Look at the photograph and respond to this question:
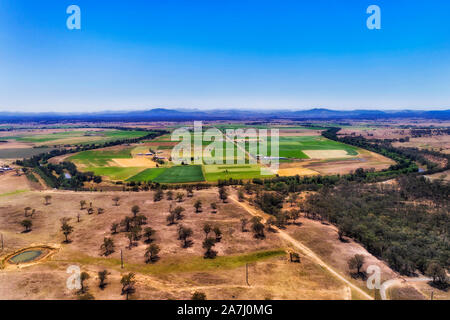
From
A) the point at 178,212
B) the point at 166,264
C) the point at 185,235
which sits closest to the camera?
the point at 166,264

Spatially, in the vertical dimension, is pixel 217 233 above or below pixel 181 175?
below

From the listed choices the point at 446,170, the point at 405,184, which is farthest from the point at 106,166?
the point at 446,170

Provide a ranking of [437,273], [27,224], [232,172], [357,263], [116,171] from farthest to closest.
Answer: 1. [116,171]
2. [232,172]
3. [27,224]
4. [357,263]
5. [437,273]

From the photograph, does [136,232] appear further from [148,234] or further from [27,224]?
[27,224]

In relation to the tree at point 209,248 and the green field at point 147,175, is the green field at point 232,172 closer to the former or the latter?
the green field at point 147,175

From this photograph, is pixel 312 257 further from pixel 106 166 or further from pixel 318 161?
pixel 106 166

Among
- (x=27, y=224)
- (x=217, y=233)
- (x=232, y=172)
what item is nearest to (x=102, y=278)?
(x=217, y=233)

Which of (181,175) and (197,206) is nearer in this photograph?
(197,206)

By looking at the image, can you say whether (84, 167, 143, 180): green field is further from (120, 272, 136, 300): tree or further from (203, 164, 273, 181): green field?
(120, 272, 136, 300): tree

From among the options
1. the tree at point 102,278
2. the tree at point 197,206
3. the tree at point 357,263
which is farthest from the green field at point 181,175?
the tree at point 357,263
